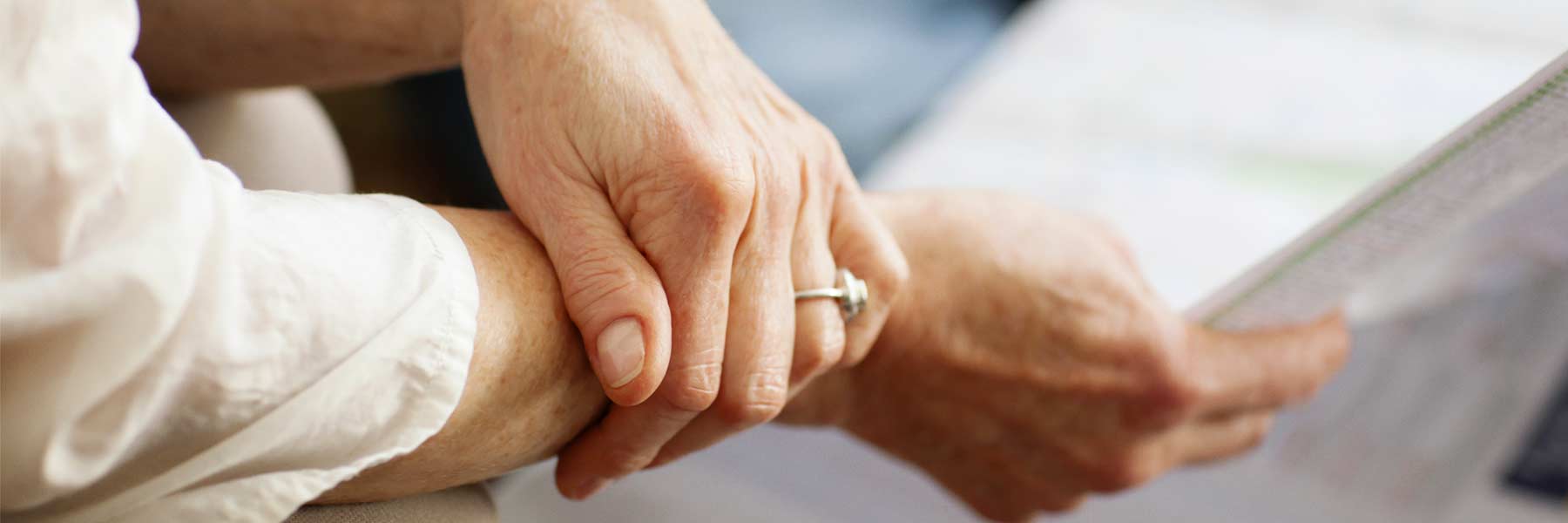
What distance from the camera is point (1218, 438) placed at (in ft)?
3.14

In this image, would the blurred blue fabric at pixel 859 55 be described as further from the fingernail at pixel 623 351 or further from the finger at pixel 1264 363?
the fingernail at pixel 623 351

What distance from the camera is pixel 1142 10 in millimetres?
1236

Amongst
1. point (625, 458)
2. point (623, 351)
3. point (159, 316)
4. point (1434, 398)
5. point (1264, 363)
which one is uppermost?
point (159, 316)

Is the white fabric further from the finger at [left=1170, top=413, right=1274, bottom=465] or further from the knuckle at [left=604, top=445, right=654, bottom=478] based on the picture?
the finger at [left=1170, top=413, right=1274, bottom=465]

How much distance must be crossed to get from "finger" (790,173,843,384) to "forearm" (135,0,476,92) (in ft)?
0.82

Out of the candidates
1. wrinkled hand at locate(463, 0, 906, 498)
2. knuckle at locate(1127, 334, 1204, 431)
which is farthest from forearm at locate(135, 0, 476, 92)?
knuckle at locate(1127, 334, 1204, 431)

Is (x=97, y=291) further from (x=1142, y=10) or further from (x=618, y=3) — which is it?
(x=1142, y=10)

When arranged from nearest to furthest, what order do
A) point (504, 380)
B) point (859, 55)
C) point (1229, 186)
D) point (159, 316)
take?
point (159, 316), point (504, 380), point (1229, 186), point (859, 55)

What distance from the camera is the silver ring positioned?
0.68 metres

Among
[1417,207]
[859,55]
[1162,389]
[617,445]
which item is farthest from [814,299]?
[859,55]

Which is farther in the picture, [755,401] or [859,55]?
[859,55]

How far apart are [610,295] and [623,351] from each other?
0.03 metres

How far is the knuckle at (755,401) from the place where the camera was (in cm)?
62

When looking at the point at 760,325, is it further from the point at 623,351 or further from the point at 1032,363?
the point at 1032,363
